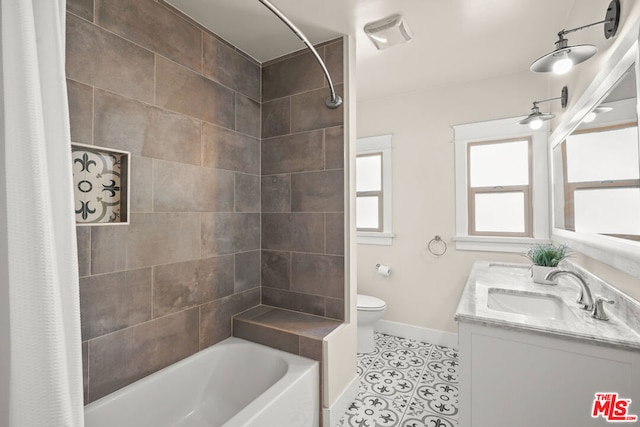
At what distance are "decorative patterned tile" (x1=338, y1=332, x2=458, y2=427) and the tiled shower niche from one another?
5.83 feet

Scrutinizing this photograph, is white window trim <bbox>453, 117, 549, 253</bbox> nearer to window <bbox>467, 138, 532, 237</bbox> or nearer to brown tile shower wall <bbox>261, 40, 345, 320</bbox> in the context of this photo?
window <bbox>467, 138, 532, 237</bbox>

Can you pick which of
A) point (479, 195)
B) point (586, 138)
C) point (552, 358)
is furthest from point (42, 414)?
point (479, 195)

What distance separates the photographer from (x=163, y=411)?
1.54 metres

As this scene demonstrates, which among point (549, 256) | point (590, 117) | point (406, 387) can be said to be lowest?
point (406, 387)

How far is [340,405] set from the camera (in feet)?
5.95

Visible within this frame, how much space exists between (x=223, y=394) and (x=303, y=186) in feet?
4.70

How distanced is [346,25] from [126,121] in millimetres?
1423

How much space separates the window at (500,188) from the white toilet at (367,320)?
1.14 m

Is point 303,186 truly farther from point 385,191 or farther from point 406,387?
point 406,387

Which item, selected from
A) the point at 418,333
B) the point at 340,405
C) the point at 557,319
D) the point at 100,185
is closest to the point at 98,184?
the point at 100,185

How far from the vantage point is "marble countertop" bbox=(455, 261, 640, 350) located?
1.13 meters

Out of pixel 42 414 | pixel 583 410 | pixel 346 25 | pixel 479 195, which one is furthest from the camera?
pixel 479 195

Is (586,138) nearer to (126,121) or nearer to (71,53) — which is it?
(126,121)

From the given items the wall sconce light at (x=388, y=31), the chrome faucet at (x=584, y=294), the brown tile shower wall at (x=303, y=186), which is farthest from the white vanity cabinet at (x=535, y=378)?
the wall sconce light at (x=388, y=31)
